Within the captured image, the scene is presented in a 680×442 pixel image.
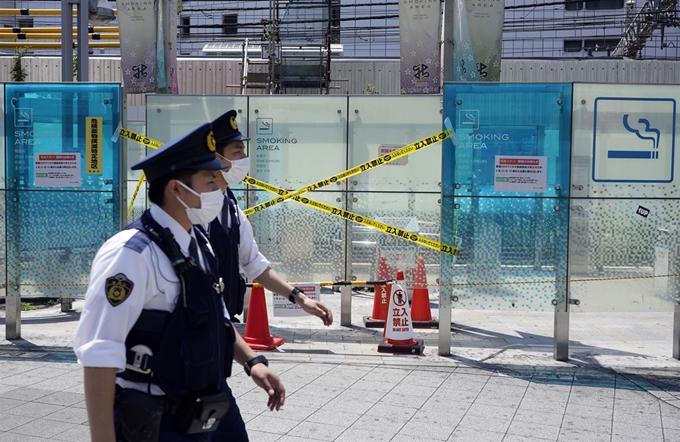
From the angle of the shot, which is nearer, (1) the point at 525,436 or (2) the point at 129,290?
(2) the point at 129,290

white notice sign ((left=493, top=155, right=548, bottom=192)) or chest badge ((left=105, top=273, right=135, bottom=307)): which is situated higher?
white notice sign ((left=493, top=155, right=548, bottom=192))

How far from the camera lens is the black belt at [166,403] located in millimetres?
2893

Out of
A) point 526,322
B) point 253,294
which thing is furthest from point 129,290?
point 526,322

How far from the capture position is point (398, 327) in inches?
329

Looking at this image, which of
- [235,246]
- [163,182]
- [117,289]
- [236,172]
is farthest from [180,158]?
[236,172]

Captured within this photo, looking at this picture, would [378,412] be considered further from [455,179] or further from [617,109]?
[617,109]

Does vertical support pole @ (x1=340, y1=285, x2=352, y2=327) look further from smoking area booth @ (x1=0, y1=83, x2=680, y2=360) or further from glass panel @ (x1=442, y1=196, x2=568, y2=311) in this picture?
glass panel @ (x1=442, y1=196, x2=568, y2=311)

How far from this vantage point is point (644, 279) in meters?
8.42

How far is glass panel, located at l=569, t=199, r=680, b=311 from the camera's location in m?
8.33

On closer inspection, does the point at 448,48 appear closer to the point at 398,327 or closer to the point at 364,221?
the point at 364,221

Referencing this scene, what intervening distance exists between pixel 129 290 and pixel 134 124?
334 inches

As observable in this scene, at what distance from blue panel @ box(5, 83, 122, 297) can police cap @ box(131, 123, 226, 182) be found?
19.6 feet


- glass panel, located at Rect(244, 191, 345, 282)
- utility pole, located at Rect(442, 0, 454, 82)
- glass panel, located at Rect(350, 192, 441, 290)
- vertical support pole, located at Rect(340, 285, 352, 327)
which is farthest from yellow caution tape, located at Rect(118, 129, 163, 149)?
utility pole, located at Rect(442, 0, 454, 82)

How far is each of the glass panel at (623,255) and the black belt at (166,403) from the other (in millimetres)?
6128
